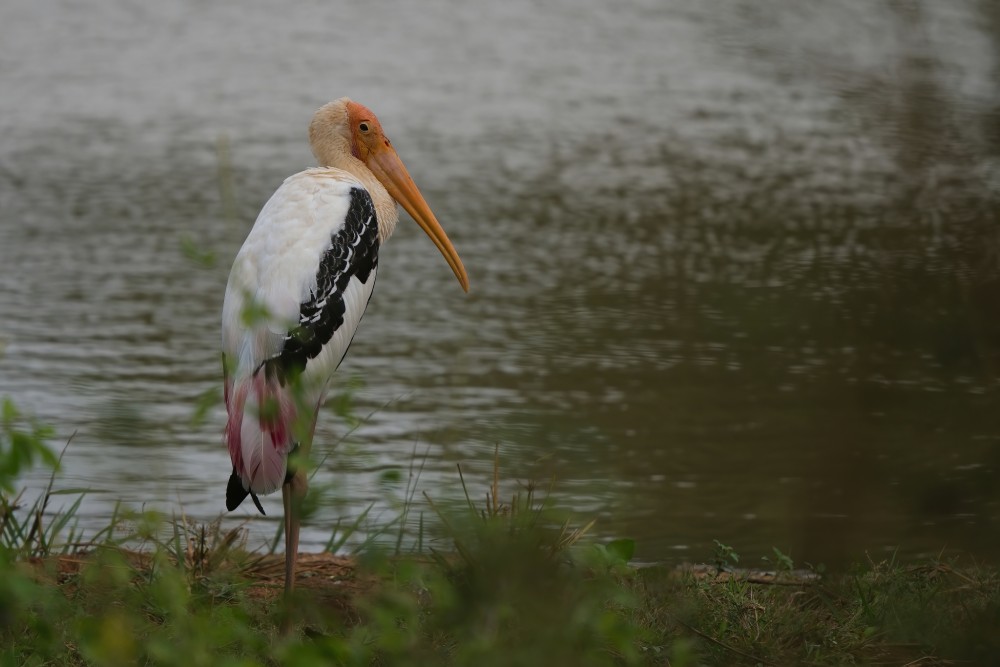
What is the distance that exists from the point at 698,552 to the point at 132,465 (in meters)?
2.35

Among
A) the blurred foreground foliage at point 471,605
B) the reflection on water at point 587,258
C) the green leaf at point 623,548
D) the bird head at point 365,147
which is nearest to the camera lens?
the blurred foreground foliage at point 471,605

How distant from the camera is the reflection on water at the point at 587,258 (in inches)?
106

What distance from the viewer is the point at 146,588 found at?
135 inches

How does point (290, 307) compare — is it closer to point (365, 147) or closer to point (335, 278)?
point (335, 278)

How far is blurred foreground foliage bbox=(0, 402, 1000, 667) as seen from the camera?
216 centimetres

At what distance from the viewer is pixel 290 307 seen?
3.52m

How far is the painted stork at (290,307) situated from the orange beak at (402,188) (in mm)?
265

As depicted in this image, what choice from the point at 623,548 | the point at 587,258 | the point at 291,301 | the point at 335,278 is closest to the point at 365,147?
the point at 335,278

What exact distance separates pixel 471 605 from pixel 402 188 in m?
2.43

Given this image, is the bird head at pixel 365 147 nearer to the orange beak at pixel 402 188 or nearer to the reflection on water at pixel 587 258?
the orange beak at pixel 402 188

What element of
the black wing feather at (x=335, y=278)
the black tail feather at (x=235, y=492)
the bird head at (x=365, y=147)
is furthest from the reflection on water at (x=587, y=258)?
the bird head at (x=365, y=147)

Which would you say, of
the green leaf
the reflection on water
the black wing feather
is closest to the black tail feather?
the reflection on water

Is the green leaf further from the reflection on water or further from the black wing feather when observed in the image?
the black wing feather

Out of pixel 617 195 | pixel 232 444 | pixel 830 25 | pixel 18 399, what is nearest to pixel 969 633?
pixel 232 444
